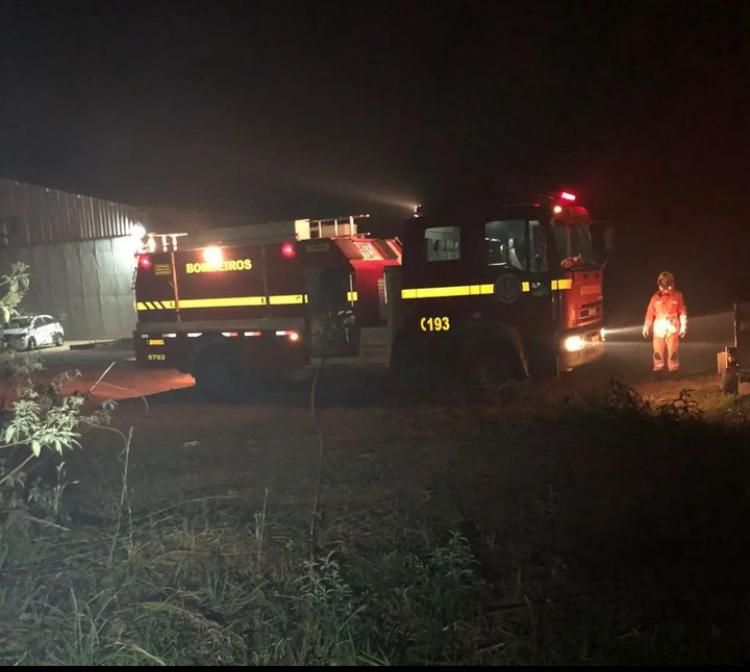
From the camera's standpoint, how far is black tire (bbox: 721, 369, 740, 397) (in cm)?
902

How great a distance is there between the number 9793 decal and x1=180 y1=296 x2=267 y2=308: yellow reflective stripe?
107 inches

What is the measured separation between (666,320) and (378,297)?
157 inches

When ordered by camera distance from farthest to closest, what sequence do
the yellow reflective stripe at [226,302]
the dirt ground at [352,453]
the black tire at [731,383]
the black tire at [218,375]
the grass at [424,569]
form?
the black tire at [218,375] < the yellow reflective stripe at [226,302] < the black tire at [731,383] < the dirt ground at [352,453] < the grass at [424,569]

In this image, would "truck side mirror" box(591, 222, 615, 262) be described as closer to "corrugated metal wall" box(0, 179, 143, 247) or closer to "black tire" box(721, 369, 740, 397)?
"black tire" box(721, 369, 740, 397)

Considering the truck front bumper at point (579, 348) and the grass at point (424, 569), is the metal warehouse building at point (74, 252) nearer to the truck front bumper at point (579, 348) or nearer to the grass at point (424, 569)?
the truck front bumper at point (579, 348)

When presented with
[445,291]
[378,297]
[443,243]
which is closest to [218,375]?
[378,297]

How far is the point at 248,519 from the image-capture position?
558cm

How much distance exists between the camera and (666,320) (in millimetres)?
10094

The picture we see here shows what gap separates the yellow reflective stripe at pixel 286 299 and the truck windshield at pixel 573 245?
150 inches

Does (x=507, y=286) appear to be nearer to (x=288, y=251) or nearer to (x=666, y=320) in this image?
(x=666, y=320)

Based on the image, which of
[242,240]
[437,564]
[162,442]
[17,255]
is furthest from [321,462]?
[17,255]

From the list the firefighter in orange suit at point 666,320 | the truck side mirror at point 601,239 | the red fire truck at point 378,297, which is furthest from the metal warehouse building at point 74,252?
the firefighter in orange suit at point 666,320

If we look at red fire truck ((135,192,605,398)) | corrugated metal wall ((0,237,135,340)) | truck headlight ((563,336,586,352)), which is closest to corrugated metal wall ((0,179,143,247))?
corrugated metal wall ((0,237,135,340))

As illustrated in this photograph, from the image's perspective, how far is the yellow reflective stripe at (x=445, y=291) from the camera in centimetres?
952
